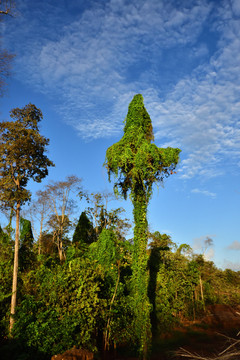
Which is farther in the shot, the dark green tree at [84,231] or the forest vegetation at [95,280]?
the dark green tree at [84,231]

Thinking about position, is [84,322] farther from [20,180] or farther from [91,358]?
[20,180]

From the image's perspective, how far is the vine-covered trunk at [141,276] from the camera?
11.9 m

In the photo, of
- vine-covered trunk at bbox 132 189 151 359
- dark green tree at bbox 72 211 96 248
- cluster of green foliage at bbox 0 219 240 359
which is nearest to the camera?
cluster of green foliage at bbox 0 219 240 359

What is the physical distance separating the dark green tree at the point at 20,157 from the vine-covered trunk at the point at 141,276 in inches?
242

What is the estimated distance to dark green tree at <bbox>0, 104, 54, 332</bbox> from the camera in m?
14.4

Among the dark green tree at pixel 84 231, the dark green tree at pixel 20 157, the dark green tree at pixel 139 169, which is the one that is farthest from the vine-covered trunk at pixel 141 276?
the dark green tree at pixel 84 231

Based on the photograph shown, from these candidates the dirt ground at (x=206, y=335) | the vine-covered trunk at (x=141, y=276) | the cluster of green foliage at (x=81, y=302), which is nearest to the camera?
the cluster of green foliage at (x=81, y=302)

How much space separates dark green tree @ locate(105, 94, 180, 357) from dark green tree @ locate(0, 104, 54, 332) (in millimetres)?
4155

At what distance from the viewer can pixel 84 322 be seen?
1063 centimetres

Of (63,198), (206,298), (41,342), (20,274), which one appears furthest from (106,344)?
(63,198)

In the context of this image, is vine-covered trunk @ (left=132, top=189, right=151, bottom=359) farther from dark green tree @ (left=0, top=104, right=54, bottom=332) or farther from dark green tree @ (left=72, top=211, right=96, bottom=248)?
dark green tree @ (left=72, top=211, right=96, bottom=248)

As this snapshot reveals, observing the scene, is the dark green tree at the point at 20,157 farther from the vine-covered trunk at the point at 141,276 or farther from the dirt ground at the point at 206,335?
the dirt ground at the point at 206,335

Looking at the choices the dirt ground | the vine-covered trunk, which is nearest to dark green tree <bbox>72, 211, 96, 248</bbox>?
the dirt ground

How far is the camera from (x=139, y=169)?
13.7 m
